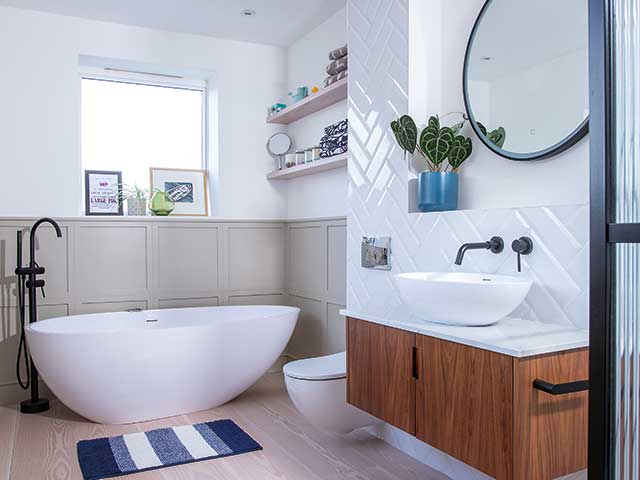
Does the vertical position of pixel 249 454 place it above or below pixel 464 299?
below

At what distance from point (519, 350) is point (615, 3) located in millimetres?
921

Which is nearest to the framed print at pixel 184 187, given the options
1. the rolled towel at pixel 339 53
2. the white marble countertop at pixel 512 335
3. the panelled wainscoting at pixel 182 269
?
the panelled wainscoting at pixel 182 269

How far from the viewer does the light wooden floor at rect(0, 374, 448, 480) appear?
2707mm

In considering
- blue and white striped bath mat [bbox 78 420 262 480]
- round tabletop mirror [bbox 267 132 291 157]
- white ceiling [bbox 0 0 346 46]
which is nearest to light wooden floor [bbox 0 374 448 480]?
blue and white striped bath mat [bbox 78 420 262 480]

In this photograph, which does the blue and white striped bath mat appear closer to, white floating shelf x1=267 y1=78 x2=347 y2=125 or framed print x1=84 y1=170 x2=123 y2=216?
framed print x1=84 y1=170 x2=123 y2=216

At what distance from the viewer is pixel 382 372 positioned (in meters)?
2.26

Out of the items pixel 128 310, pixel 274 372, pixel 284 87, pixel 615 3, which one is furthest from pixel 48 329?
pixel 615 3

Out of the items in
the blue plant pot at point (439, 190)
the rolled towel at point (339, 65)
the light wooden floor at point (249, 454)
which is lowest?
the light wooden floor at point (249, 454)

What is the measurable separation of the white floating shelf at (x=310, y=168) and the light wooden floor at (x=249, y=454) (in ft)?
5.28

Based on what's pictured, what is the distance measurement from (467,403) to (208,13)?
326 centimetres

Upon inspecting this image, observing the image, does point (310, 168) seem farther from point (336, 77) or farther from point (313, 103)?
point (336, 77)

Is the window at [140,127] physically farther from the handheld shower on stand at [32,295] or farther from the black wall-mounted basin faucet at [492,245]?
the black wall-mounted basin faucet at [492,245]

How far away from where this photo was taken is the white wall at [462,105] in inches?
89.6

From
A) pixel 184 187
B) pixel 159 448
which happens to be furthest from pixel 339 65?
pixel 159 448
